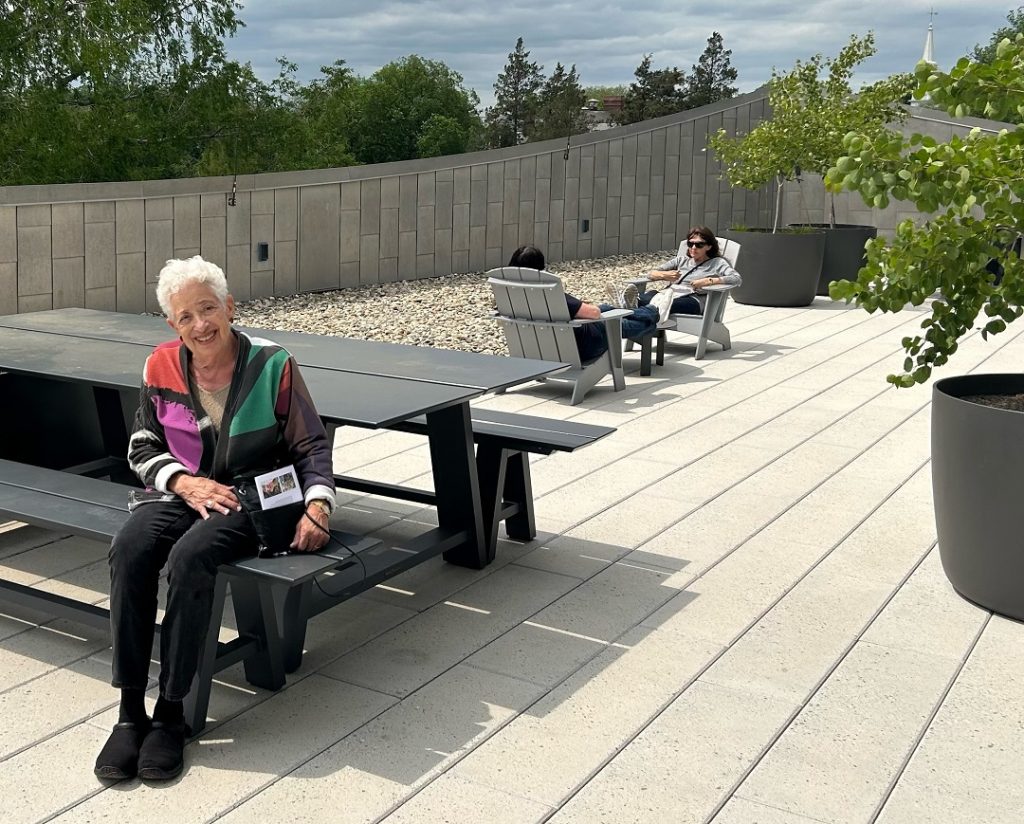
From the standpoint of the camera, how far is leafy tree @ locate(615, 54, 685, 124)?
71.7m

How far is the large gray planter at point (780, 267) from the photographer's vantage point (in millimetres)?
12945

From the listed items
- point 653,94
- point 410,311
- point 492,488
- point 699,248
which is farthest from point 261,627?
point 653,94

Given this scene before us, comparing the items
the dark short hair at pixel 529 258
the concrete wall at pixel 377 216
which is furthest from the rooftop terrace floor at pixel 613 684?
Result: the concrete wall at pixel 377 216

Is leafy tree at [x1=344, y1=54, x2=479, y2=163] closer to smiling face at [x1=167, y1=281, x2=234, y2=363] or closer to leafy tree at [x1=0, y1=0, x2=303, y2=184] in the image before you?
leafy tree at [x1=0, y1=0, x2=303, y2=184]

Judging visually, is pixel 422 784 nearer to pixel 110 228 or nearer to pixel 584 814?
pixel 584 814

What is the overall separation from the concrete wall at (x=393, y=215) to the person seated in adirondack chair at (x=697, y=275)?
465 cm

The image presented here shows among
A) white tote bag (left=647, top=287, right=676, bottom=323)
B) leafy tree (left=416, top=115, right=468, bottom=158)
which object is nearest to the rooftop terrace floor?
white tote bag (left=647, top=287, right=676, bottom=323)

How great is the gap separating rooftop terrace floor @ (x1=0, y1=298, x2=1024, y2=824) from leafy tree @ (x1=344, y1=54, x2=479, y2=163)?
73002 millimetres

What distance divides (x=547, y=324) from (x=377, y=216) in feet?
21.5

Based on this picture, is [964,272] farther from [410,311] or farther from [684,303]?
[410,311]

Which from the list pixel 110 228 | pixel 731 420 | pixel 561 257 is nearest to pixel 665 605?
pixel 731 420

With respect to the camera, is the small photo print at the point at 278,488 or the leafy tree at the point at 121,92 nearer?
the small photo print at the point at 278,488

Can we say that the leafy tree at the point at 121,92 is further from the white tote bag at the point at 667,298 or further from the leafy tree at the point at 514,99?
the leafy tree at the point at 514,99

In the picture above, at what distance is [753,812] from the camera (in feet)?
9.59
